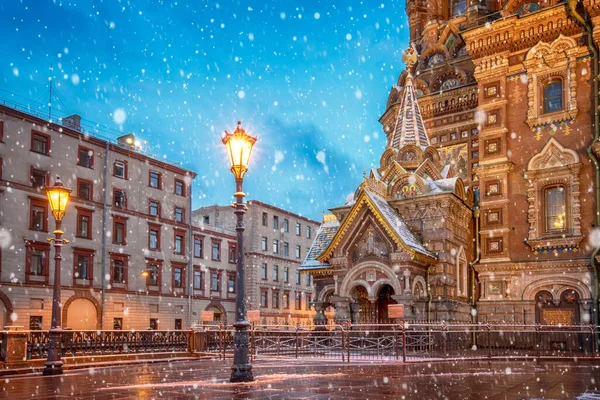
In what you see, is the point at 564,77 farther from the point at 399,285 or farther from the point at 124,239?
the point at 124,239

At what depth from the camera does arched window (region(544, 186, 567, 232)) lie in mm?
30109

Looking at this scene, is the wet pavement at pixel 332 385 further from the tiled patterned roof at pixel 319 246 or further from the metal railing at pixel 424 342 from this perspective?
the tiled patterned roof at pixel 319 246

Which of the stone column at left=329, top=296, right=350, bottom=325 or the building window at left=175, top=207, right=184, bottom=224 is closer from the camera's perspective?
the stone column at left=329, top=296, right=350, bottom=325

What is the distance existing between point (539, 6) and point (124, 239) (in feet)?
117

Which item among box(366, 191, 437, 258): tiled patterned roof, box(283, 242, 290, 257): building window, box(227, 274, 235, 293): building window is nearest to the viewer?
box(366, 191, 437, 258): tiled patterned roof

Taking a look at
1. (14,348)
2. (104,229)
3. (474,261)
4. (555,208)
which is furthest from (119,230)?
(555,208)

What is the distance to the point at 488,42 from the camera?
32.8 m

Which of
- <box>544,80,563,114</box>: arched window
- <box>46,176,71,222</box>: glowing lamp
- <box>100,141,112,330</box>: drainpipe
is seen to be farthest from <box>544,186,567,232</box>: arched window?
<box>100,141,112,330</box>: drainpipe

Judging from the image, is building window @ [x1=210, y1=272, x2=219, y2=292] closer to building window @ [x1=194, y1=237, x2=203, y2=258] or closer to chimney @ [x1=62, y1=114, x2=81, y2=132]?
building window @ [x1=194, y1=237, x2=203, y2=258]

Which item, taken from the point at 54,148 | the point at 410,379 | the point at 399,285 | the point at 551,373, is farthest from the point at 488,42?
the point at 54,148

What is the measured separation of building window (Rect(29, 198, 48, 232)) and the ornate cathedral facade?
21152mm

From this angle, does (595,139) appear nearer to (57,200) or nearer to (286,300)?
(57,200)

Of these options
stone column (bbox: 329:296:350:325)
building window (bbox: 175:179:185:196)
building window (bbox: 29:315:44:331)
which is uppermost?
building window (bbox: 175:179:185:196)

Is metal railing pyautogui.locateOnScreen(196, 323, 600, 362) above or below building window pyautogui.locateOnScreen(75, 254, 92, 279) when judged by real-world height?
below
